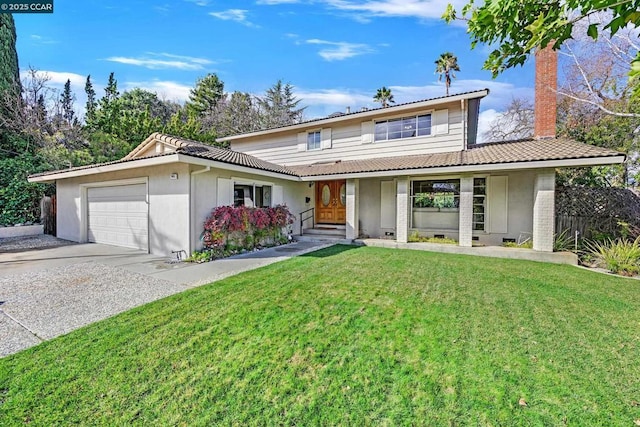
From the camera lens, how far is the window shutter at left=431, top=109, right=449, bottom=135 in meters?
11.7

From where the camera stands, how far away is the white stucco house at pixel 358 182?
28.2ft

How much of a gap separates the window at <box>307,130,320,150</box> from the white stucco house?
2.3 inches

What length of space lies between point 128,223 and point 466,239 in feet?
39.4

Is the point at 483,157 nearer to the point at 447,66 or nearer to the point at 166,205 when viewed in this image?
the point at 166,205

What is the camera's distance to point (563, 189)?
10.5 meters

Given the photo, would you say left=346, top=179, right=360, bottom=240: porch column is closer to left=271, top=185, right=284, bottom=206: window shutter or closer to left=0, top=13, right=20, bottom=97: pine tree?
left=271, top=185, right=284, bottom=206: window shutter

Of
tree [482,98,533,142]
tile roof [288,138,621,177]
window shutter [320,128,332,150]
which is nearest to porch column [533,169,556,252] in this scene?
tile roof [288,138,621,177]

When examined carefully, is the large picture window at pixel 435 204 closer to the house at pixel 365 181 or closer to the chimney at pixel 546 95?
the house at pixel 365 181

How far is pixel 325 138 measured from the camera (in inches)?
566

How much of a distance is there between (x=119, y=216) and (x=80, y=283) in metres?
5.42

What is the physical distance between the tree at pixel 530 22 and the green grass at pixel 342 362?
2842 mm

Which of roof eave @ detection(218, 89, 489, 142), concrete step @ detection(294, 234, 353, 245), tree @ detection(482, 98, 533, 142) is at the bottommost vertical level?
concrete step @ detection(294, 234, 353, 245)

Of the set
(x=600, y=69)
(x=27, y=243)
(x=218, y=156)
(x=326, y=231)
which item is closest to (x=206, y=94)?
(x=27, y=243)

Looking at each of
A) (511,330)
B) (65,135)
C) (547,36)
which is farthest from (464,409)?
(65,135)
